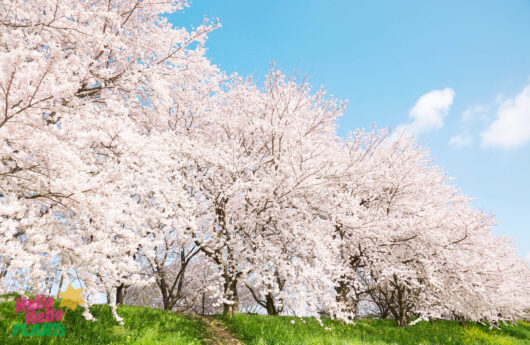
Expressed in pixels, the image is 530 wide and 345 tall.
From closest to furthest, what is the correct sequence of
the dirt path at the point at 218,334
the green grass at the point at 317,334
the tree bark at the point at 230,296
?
the green grass at the point at 317,334, the dirt path at the point at 218,334, the tree bark at the point at 230,296

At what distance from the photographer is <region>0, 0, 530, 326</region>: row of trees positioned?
12.6 feet

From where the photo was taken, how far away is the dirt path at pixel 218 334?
7.29 metres

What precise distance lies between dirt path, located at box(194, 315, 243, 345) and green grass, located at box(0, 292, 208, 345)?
0.25 m

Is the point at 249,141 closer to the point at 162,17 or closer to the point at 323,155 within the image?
the point at 323,155

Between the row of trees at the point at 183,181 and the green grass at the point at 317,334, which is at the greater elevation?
the row of trees at the point at 183,181

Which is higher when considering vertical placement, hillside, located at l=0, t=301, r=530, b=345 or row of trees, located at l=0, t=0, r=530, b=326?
row of trees, located at l=0, t=0, r=530, b=326

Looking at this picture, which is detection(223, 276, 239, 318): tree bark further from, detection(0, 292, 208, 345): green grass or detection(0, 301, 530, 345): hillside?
detection(0, 292, 208, 345): green grass

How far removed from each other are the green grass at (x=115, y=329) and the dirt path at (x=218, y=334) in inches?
9.8

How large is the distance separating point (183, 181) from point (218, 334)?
424 centimetres

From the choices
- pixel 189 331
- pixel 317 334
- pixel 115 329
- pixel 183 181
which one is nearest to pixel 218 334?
pixel 189 331

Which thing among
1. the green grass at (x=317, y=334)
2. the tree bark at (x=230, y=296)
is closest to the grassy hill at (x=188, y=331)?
the green grass at (x=317, y=334)

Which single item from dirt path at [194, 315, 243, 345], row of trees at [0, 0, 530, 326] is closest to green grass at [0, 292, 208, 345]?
dirt path at [194, 315, 243, 345]

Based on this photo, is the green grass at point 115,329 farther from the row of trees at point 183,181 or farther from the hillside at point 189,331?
the row of trees at point 183,181

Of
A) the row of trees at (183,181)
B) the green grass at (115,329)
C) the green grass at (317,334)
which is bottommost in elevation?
the green grass at (317,334)
